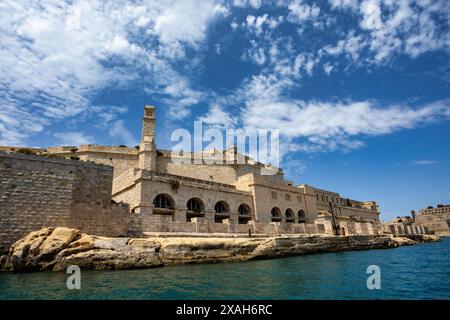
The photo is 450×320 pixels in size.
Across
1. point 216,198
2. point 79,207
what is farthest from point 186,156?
point 79,207

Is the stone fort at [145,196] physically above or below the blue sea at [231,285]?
above

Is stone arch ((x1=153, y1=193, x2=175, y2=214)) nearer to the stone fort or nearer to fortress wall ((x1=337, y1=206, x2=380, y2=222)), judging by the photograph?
the stone fort

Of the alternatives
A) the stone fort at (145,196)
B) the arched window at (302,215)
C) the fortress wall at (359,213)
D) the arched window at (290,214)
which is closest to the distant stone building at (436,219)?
the fortress wall at (359,213)

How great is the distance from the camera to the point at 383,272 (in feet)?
42.7

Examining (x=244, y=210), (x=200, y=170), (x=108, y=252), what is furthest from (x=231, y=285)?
(x=200, y=170)

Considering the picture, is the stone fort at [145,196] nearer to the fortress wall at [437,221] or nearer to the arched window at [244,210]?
the arched window at [244,210]

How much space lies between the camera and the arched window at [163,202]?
77.1 feet

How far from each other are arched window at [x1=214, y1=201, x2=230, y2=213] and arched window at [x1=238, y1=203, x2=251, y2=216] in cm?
227

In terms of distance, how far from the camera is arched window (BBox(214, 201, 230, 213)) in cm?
2809

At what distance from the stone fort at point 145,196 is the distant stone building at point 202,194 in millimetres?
78

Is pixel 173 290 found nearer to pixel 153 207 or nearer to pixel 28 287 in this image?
pixel 28 287

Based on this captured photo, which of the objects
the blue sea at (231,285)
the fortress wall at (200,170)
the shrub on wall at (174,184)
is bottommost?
the blue sea at (231,285)

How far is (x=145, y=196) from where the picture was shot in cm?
2167
